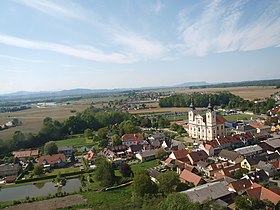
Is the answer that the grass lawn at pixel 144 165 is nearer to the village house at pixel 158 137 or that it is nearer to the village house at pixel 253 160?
the village house at pixel 158 137

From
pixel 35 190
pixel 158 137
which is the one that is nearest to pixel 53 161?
pixel 35 190

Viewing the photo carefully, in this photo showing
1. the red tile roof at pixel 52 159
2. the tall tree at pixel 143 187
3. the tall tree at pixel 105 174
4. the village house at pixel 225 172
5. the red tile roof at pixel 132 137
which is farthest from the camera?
the red tile roof at pixel 132 137

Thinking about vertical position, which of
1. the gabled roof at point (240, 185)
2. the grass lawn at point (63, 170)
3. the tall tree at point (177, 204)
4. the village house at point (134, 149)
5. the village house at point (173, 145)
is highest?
the tall tree at point (177, 204)

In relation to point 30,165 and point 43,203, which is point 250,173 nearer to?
point 43,203

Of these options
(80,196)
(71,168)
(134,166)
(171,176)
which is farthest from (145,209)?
(71,168)

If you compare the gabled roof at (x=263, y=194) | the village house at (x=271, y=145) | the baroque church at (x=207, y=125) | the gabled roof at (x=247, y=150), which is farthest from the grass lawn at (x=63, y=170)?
the village house at (x=271, y=145)

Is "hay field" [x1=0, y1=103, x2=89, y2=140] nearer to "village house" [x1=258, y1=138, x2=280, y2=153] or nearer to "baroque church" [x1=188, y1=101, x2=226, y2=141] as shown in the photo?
"baroque church" [x1=188, y1=101, x2=226, y2=141]
